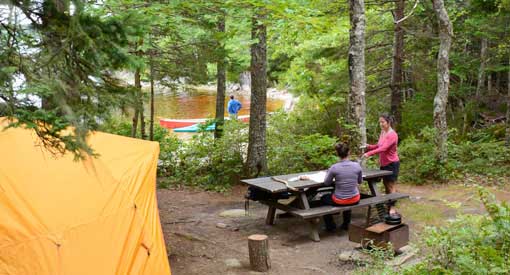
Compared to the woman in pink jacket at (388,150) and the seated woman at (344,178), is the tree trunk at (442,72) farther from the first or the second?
the seated woman at (344,178)

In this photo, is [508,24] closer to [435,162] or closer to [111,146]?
[435,162]

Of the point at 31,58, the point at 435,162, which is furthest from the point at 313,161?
the point at 31,58

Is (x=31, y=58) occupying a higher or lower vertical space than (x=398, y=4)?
lower

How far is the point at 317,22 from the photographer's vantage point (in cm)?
638

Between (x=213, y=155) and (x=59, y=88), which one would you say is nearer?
(x=59, y=88)

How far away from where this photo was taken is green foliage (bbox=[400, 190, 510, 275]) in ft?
12.0

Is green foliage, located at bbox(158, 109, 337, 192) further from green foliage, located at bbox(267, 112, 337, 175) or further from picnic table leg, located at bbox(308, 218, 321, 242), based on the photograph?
picnic table leg, located at bbox(308, 218, 321, 242)

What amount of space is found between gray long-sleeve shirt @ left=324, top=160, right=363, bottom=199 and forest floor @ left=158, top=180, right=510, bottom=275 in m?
0.72

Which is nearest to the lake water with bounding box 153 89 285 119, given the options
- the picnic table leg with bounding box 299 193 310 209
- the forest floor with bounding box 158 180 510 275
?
the forest floor with bounding box 158 180 510 275

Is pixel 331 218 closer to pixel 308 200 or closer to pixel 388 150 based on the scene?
pixel 308 200

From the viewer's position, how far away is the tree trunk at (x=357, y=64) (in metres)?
8.66

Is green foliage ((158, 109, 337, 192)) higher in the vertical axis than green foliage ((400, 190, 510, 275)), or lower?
lower

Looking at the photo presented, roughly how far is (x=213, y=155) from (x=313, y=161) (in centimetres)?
277

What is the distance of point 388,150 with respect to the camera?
7773mm
